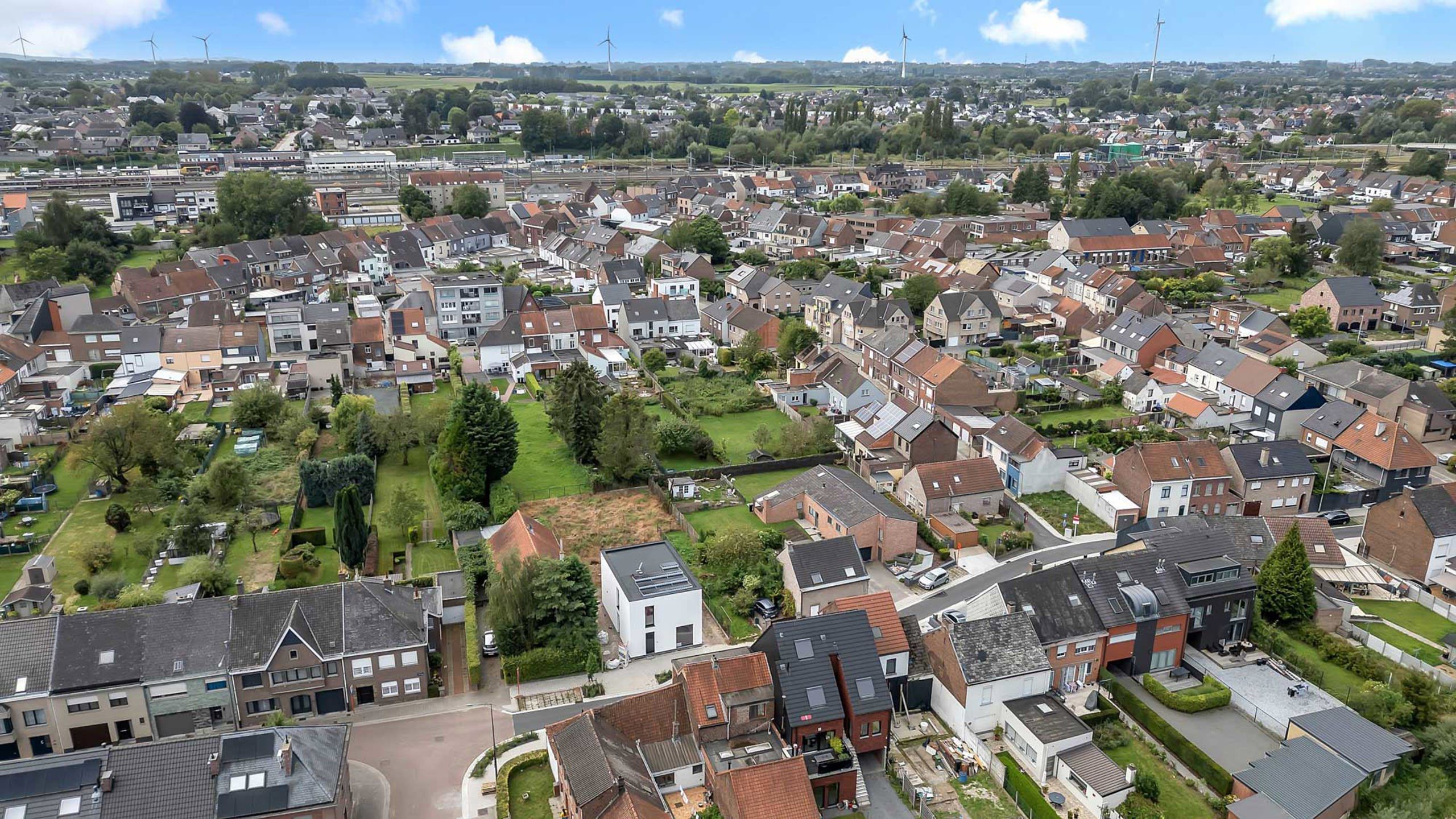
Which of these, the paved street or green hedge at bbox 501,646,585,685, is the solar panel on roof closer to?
green hedge at bbox 501,646,585,685

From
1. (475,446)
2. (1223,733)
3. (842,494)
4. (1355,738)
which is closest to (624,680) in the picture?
(842,494)

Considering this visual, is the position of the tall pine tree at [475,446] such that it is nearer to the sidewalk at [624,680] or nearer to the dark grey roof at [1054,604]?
the sidewalk at [624,680]

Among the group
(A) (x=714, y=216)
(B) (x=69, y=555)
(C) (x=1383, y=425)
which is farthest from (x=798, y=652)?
(A) (x=714, y=216)

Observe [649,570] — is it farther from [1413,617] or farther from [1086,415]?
[1086,415]

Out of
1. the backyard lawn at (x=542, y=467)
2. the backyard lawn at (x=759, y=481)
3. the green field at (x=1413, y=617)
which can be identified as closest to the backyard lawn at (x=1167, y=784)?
the green field at (x=1413, y=617)

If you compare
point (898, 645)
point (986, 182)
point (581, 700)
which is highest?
point (986, 182)

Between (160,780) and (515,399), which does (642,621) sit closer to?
(160,780)
